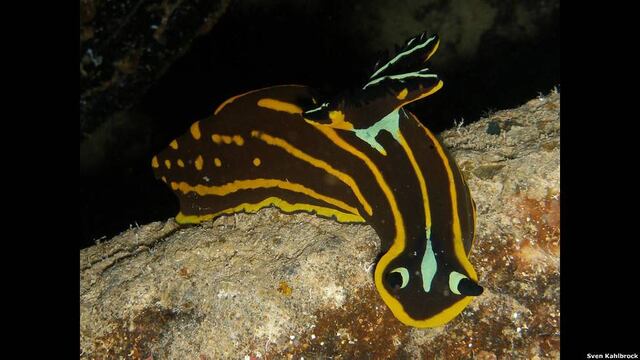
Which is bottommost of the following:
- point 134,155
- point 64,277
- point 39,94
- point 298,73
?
point 134,155

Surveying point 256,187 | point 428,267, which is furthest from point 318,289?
point 256,187

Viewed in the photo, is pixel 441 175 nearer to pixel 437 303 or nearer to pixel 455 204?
pixel 455 204

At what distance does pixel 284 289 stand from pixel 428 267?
0.90 meters

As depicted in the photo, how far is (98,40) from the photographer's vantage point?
4953 millimetres

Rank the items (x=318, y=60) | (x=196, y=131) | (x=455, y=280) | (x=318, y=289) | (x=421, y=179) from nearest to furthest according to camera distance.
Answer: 1. (x=455, y=280)
2. (x=318, y=289)
3. (x=421, y=179)
4. (x=196, y=131)
5. (x=318, y=60)

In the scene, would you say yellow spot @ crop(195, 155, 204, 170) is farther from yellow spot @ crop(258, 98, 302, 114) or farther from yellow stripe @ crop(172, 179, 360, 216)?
yellow spot @ crop(258, 98, 302, 114)

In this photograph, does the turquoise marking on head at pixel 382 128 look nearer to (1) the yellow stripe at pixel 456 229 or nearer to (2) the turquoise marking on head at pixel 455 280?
A: (1) the yellow stripe at pixel 456 229

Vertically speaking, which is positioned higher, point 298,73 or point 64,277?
point 64,277

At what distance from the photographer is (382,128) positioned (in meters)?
2.95

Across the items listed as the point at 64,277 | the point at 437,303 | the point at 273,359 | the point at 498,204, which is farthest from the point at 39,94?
the point at 498,204

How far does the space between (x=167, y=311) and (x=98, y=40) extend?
140 inches

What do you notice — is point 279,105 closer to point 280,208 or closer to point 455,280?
point 280,208

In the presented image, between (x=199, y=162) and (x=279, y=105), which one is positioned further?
(x=199, y=162)

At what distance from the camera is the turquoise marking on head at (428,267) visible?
106 inches
